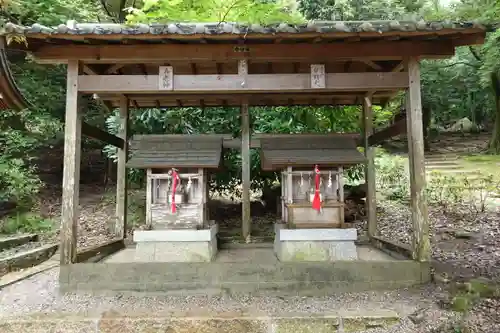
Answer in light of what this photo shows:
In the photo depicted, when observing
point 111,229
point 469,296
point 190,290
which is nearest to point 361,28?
point 469,296

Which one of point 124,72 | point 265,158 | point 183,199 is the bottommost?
point 183,199

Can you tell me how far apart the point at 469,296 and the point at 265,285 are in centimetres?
249

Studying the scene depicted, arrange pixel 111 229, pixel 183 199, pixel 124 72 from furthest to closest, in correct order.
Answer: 1. pixel 111 229
2. pixel 124 72
3. pixel 183 199

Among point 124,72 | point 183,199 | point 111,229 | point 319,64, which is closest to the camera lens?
point 319,64

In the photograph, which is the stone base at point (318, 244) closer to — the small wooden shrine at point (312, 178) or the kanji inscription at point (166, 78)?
the small wooden shrine at point (312, 178)

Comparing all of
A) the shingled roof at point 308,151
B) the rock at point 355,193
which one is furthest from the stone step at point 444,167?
the shingled roof at point 308,151

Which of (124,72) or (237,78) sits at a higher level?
(124,72)

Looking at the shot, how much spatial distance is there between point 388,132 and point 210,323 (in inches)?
165

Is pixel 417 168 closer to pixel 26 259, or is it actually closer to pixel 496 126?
pixel 26 259

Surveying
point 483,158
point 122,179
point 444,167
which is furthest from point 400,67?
point 483,158

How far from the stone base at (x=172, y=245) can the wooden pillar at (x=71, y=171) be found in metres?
Answer: 0.90

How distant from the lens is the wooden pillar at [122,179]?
6621 millimetres

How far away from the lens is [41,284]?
528cm

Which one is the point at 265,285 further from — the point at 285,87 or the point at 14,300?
the point at 14,300
